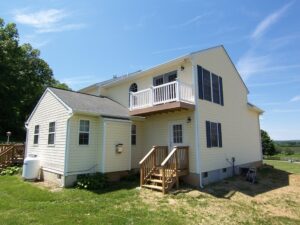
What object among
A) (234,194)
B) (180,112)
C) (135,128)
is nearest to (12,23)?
(135,128)

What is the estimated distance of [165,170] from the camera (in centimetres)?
992

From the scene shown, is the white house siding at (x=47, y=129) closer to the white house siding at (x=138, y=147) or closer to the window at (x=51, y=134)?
the window at (x=51, y=134)

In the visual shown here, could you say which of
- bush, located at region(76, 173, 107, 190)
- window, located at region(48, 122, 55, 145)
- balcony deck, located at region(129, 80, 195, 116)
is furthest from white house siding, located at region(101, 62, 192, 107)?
bush, located at region(76, 173, 107, 190)

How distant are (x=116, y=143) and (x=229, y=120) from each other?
7491mm

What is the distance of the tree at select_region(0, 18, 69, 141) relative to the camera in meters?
29.9

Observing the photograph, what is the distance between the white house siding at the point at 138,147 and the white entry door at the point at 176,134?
2083 millimetres

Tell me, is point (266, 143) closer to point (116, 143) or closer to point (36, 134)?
point (116, 143)

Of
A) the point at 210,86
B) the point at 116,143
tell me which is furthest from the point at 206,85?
the point at 116,143

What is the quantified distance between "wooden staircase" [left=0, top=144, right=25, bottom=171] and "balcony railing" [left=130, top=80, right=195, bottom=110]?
31.7 ft

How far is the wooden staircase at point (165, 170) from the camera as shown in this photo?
30.9 ft

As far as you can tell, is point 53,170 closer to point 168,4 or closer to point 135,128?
point 135,128

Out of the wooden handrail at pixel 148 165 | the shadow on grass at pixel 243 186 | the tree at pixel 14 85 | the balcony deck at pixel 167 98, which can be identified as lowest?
the shadow on grass at pixel 243 186

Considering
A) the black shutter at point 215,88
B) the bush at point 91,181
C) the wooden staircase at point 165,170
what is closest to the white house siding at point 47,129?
the bush at point 91,181

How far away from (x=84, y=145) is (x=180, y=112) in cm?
506
